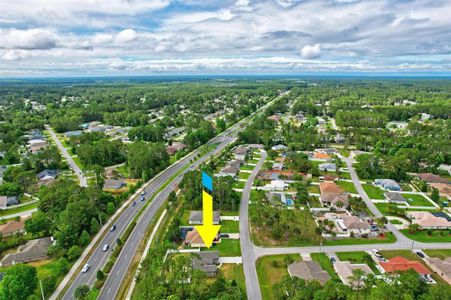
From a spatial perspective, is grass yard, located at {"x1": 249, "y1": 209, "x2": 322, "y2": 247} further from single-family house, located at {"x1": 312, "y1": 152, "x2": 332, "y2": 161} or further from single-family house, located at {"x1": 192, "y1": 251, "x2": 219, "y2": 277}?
single-family house, located at {"x1": 312, "y1": 152, "x2": 332, "y2": 161}

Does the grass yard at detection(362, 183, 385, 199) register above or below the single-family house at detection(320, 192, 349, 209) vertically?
below

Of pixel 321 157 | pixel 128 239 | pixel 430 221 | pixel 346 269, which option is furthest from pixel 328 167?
pixel 128 239

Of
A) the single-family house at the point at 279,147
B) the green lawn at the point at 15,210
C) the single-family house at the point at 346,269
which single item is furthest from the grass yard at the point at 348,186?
the green lawn at the point at 15,210

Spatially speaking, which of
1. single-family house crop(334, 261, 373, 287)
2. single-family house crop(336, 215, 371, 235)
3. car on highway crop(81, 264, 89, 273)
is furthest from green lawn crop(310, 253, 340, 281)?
car on highway crop(81, 264, 89, 273)

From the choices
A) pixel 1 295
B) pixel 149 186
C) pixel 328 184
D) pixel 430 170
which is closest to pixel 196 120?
pixel 149 186

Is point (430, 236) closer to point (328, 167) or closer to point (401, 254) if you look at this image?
point (401, 254)
